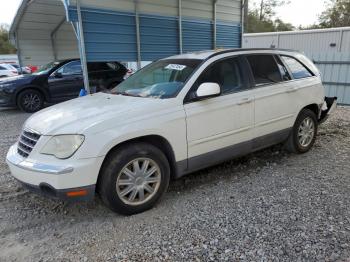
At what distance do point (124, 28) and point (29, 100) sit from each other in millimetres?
4046

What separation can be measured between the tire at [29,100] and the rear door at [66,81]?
0.44 m

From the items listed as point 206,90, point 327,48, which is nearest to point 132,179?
point 206,90

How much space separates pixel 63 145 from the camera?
9.83 feet

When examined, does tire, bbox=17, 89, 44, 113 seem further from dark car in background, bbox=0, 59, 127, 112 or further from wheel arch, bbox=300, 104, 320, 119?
wheel arch, bbox=300, 104, 320, 119

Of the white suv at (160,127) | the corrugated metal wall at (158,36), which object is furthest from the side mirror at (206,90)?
the corrugated metal wall at (158,36)

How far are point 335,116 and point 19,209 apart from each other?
7.45 m

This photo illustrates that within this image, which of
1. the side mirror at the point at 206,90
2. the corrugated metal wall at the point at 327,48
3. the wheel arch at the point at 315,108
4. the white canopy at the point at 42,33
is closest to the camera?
the side mirror at the point at 206,90

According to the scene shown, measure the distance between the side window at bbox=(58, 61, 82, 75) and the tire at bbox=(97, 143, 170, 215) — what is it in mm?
7697

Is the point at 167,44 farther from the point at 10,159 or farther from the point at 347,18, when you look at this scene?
the point at 347,18

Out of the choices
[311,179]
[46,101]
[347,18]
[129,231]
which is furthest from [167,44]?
[347,18]

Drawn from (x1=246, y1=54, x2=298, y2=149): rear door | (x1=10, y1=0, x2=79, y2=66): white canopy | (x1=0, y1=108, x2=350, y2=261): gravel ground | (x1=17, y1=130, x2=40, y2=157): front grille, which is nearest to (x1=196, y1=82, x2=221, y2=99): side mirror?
(x1=246, y1=54, x2=298, y2=149): rear door

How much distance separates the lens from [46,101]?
395 inches

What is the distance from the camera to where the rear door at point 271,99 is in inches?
171

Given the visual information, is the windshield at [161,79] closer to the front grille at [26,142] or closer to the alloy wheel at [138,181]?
the alloy wheel at [138,181]
